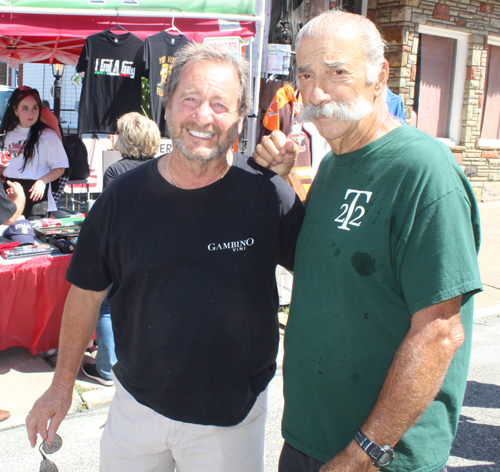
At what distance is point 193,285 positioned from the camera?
5.48ft

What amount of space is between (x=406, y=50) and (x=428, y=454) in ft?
28.0

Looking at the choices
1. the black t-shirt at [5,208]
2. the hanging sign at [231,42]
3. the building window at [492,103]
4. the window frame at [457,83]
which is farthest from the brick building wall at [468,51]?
the black t-shirt at [5,208]

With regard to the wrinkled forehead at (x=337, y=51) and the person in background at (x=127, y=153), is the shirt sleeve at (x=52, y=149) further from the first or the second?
the wrinkled forehead at (x=337, y=51)

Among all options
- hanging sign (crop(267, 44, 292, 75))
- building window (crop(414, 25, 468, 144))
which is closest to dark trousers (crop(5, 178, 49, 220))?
hanging sign (crop(267, 44, 292, 75))

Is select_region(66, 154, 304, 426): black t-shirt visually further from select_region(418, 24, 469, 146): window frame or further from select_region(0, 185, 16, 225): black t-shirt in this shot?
select_region(418, 24, 469, 146): window frame

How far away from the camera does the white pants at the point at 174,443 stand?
1.73m

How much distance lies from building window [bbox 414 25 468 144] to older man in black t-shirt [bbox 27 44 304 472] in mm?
8747

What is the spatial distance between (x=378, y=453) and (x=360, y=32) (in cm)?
121

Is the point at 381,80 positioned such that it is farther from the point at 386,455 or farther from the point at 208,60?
the point at 386,455

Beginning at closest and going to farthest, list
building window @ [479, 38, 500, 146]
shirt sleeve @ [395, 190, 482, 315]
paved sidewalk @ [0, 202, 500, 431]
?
Result: 1. shirt sleeve @ [395, 190, 482, 315]
2. paved sidewalk @ [0, 202, 500, 431]
3. building window @ [479, 38, 500, 146]

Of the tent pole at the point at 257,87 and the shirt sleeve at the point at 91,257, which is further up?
the tent pole at the point at 257,87

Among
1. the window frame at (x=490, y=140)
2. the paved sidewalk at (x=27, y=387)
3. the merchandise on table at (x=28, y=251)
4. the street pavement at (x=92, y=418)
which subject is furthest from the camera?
the window frame at (x=490, y=140)

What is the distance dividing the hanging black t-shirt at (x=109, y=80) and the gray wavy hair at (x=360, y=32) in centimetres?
393

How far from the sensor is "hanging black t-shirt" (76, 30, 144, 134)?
16.4ft
